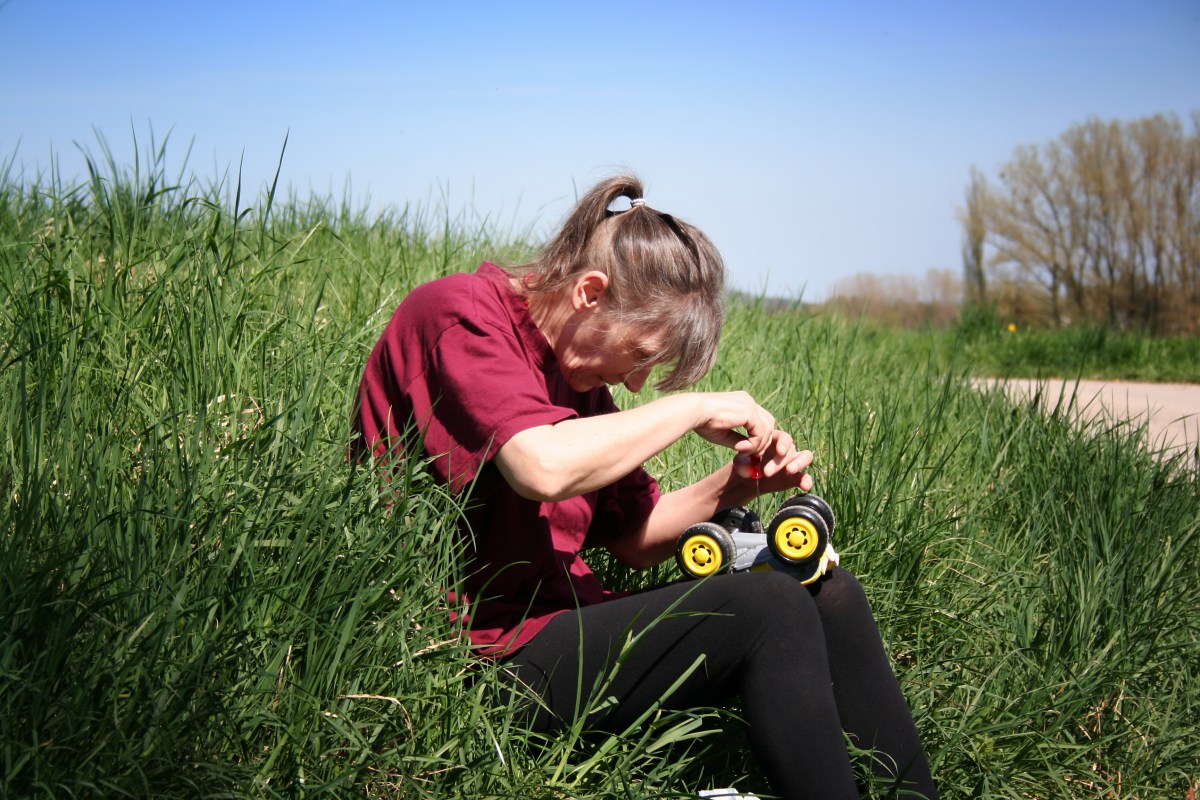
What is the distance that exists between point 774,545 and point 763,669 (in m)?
0.27

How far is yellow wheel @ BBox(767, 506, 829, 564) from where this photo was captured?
2.02 m

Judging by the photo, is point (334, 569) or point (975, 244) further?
point (975, 244)

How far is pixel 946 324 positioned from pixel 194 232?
7.88 meters

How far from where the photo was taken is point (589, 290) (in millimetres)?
2104

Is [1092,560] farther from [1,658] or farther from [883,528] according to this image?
[1,658]

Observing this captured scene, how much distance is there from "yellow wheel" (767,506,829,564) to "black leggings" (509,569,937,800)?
0.08 m

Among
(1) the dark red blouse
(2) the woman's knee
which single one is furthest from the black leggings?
(1) the dark red blouse

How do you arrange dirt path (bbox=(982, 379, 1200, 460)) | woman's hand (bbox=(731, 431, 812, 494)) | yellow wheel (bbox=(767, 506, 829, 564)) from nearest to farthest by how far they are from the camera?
yellow wheel (bbox=(767, 506, 829, 564))
woman's hand (bbox=(731, 431, 812, 494))
dirt path (bbox=(982, 379, 1200, 460))

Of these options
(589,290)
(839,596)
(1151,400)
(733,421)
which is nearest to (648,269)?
(589,290)

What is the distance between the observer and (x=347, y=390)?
2.68m

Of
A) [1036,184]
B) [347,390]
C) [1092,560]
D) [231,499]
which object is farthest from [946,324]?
[231,499]

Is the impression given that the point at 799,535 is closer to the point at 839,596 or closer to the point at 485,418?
the point at 839,596

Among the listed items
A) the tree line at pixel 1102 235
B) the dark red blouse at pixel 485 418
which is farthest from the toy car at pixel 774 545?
the tree line at pixel 1102 235

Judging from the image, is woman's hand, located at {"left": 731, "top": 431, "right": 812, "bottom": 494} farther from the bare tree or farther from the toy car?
the bare tree
